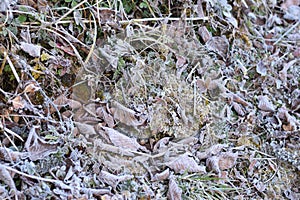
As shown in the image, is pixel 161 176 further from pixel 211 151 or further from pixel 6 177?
pixel 6 177

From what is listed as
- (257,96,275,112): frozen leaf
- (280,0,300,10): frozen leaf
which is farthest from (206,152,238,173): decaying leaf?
(280,0,300,10): frozen leaf

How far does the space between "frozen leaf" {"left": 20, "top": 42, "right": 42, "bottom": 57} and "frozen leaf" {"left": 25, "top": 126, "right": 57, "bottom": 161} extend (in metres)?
0.26

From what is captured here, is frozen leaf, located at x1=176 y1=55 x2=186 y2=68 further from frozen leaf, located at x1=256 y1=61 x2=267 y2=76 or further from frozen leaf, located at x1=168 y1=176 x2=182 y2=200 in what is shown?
frozen leaf, located at x1=168 y1=176 x2=182 y2=200

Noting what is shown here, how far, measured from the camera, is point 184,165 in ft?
4.85

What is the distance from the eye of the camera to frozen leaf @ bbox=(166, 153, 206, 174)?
A: 147 centimetres

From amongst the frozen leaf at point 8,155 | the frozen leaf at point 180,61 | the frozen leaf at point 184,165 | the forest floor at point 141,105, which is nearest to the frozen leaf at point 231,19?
the forest floor at point 141,105

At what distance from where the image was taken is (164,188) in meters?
1.44

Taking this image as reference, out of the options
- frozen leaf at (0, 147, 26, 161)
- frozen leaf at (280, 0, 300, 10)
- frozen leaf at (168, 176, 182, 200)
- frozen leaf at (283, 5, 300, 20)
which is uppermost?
frozen leaf at (280, 0, 300, 10)

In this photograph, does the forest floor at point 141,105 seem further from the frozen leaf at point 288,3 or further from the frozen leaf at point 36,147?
the frozen leaf at point 288,3

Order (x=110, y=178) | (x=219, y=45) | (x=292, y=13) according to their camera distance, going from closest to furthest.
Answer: (x=110, y=178), (x=219, y=45), (x=292, y=13)

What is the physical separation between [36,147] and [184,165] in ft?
1.72

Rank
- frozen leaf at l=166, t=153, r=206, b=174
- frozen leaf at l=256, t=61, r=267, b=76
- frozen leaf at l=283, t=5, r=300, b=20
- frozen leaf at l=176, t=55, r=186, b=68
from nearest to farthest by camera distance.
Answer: frozen leaf at l=166, t=153, r=206, b=174 → frozen leaf at l=176, t=55, r=186, b=68 → frozen leaf at l=256, t=61, r=267, b=76 → frozen leaf at l=283, t=5, r=300, b=20

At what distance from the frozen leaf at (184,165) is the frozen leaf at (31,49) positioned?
609mm

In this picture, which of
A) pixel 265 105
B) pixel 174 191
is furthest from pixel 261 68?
pixel 174 191
